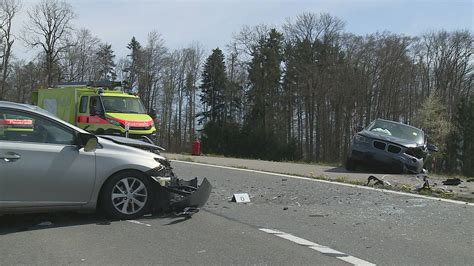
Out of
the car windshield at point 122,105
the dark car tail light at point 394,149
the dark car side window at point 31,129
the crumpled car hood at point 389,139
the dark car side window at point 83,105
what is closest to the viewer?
the dark car side window at point 31,129

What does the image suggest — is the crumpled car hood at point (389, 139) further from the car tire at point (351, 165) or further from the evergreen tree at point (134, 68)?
the evergreen tree at point (134, 68)

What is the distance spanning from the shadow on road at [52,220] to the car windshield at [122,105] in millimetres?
11523

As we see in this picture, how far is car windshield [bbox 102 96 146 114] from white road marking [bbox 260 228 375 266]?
1322 cm

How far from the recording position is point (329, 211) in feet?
27.0

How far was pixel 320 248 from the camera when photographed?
5.85 m

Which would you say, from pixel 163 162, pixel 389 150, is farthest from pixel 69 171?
pixel 389 150

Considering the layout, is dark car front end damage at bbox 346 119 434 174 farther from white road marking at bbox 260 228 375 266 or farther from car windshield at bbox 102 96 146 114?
car windshield at bbox 102 96 146 114

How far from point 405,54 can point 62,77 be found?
45.7m

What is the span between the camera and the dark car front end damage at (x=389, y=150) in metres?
14.1

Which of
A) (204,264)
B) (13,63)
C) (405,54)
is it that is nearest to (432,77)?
(405,54)

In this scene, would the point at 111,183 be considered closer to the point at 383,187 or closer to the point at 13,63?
the point at 383,187

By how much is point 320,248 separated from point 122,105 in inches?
575

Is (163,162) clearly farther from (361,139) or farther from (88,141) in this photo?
(361,139)

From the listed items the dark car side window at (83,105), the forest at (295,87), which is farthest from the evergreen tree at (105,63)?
the dark car side window at (83,105)
